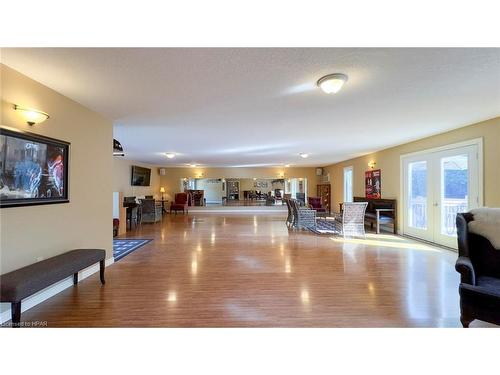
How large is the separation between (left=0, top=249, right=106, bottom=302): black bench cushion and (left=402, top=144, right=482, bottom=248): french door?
6.17 metres

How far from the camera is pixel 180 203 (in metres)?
11.8

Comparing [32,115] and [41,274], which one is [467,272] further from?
[32,115]

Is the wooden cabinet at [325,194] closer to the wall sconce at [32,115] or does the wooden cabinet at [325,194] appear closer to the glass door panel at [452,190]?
the glass door panel at [452,190]

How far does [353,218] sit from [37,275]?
→ 6.05 metres

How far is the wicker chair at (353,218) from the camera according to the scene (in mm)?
5867

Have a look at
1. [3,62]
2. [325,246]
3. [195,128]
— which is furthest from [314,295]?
[3,62]

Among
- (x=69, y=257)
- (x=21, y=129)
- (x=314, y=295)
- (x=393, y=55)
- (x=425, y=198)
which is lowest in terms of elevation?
(x=314, y=295)

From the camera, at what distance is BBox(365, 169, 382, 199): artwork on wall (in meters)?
7.22

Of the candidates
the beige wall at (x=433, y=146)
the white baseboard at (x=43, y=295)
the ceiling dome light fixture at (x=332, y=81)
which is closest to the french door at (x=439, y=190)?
the beige wall at (x=433, y=146)

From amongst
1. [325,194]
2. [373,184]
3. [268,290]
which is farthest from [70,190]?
[325,194]

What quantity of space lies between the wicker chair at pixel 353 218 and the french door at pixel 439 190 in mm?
1194
